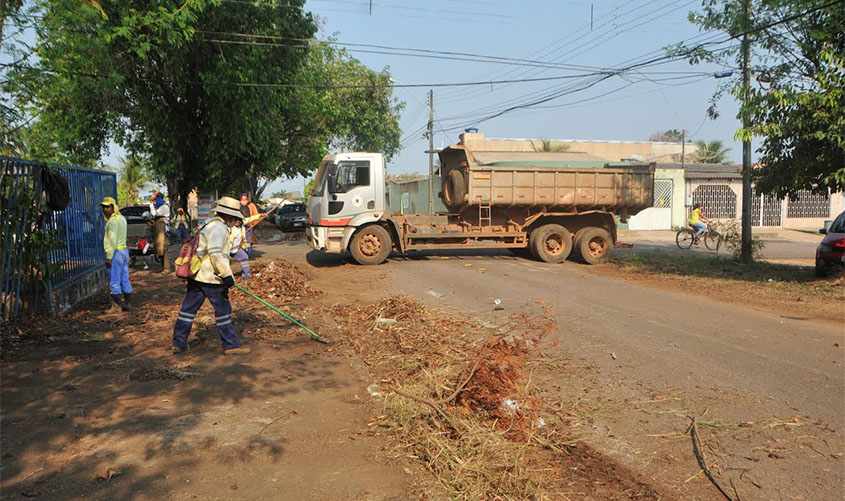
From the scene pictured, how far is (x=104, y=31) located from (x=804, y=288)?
46.7 feet

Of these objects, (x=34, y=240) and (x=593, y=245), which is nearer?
(x=34, y=240)

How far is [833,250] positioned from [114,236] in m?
12.3

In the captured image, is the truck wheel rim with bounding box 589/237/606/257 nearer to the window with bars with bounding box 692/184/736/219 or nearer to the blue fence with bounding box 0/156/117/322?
the blue fence with bounding box 0/156/117/322

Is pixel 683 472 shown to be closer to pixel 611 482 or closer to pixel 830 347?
pixel 611 482

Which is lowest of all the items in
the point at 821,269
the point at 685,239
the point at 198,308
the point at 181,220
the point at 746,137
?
the point at 821,269

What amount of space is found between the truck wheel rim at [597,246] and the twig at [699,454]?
38.8ft

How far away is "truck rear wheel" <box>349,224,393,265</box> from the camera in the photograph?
1447cm

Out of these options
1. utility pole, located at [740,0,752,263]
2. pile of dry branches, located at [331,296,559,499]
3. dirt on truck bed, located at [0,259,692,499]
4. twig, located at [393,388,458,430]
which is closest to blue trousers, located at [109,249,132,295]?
dirt on truck bed, located at [0,259,692,499]

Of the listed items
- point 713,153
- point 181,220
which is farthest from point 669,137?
point 181,220

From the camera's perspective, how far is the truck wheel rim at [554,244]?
52.6ft

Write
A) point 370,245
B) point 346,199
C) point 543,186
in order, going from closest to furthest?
point 346,199
point 370,245
point 543,186

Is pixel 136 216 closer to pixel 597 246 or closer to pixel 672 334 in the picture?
pixel 597 246

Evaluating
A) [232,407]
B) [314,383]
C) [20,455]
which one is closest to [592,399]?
[314,383]

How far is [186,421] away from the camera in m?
4.51
